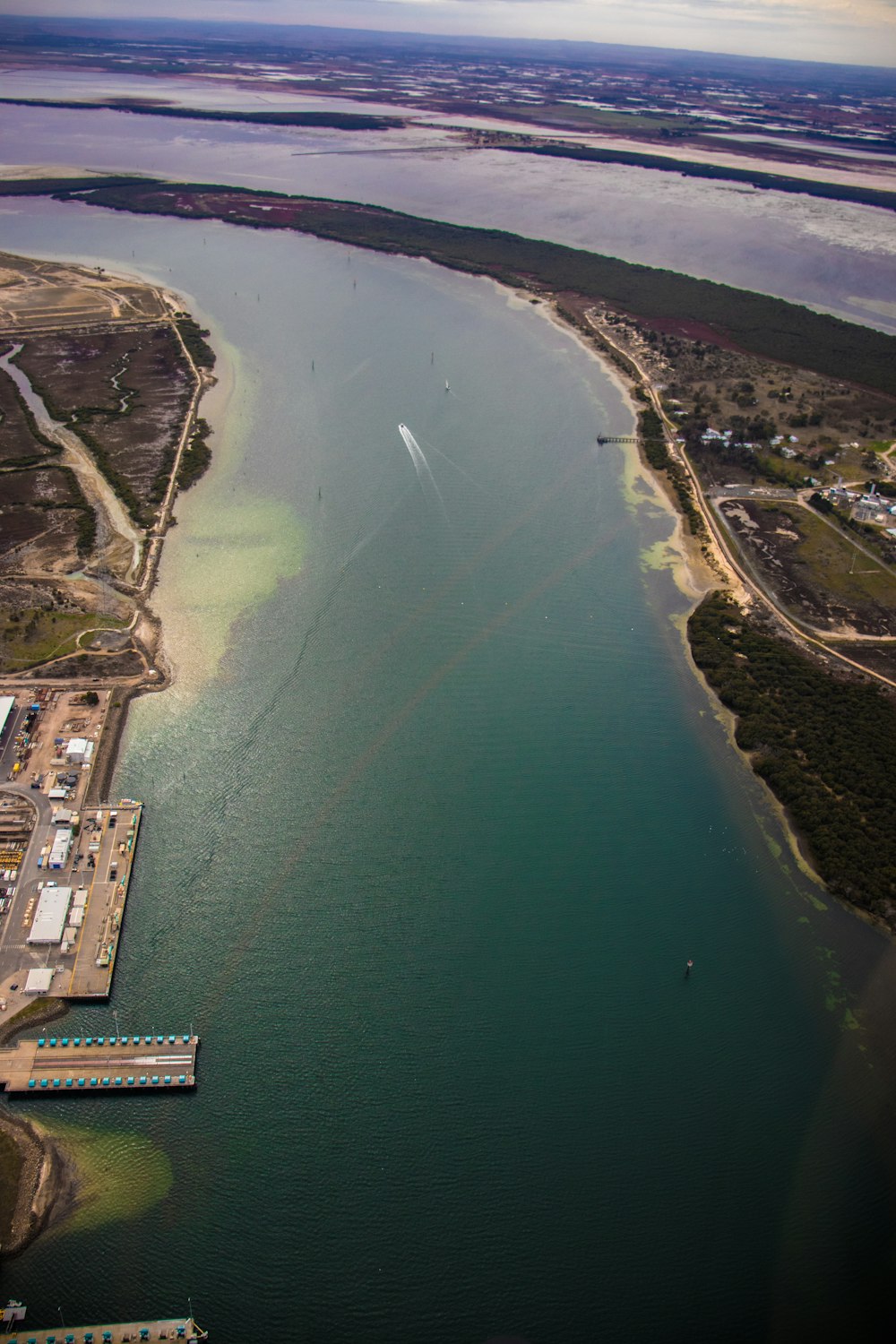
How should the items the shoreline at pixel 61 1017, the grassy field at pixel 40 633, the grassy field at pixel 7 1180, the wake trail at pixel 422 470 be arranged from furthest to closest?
1. the wake trail at pixel 422 470
2. the grassy field at pixel 40 633
3. the shoreline at pixel 61 1017
4. the grassy field at pixel 7 1180

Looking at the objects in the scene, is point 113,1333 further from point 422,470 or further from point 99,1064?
point 422,470

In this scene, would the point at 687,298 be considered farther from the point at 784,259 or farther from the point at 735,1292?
the point at 735,1292

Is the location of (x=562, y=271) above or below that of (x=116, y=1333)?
above

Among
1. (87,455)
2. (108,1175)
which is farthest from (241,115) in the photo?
(108,1175)

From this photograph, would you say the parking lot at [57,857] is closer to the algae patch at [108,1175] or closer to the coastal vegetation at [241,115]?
the algae patch at [108,1175]

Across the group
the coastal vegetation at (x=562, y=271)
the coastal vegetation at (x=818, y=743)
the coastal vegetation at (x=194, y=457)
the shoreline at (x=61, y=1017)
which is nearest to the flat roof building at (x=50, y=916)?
the shoreline at (x=61, y=1017)

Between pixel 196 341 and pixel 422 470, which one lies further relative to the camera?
pixel 196 341
